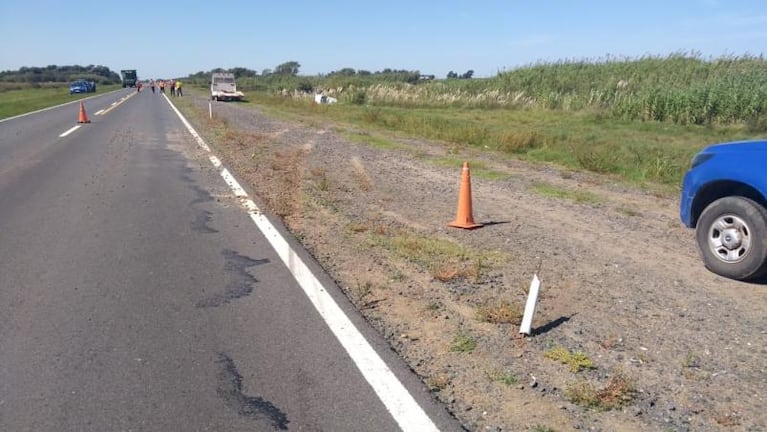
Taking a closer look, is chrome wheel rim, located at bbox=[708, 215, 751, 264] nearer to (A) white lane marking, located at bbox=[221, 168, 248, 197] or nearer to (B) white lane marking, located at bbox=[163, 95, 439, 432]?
(B) white lane marking, located at bbox=[163, 95, 439, 432]

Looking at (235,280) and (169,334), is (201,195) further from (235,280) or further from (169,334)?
(169,334)

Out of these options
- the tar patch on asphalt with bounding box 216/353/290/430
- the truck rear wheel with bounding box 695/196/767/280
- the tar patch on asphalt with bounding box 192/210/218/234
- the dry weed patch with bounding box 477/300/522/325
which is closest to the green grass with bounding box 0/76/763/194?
the truck rear wheel with bounding box 695/196/767/280

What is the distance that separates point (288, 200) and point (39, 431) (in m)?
6.91

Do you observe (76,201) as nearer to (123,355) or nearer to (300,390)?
(123,355)

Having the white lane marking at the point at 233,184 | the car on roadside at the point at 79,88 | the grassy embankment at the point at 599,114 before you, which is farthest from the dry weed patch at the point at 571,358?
the car on roadside at the point at 79,88

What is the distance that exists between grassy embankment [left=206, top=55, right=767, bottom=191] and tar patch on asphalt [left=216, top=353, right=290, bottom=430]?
1019cm

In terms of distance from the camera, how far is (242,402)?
3883 millimetres

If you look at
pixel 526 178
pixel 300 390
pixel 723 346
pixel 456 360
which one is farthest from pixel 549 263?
pixel 526 178

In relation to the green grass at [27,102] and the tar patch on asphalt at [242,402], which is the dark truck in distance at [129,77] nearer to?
the green grass at [27,102]

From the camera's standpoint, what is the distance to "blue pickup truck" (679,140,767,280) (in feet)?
20.2

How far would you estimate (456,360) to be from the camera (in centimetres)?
455

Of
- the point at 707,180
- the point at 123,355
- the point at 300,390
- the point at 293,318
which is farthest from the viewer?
the point at 707,180

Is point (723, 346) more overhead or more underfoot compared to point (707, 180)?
more underfoot

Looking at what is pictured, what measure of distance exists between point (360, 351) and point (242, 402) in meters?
0.99
